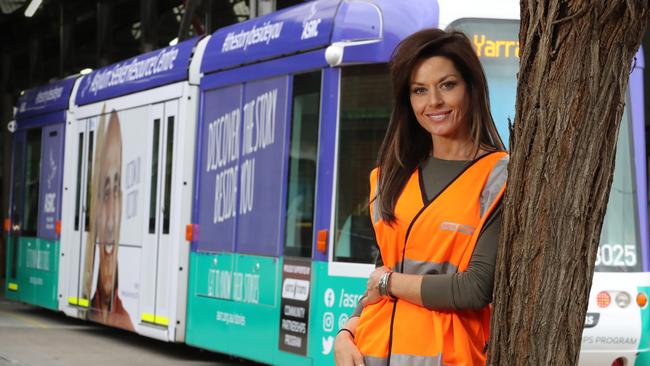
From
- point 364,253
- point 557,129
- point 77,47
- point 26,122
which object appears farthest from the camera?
point 77,47

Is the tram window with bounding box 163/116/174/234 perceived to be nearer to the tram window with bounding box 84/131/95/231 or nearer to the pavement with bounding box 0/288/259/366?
the pavement with bounding box 0/288/259/366

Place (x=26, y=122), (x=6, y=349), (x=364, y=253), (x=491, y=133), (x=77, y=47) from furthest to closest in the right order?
(x=77, y=47)
(x=26, y=122)
(x=6, y=349)
(x=364, y=253)
(x=491, y=133)

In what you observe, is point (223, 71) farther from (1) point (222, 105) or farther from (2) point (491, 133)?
(2) point (491, 133)

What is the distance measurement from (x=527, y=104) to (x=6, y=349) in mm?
10248

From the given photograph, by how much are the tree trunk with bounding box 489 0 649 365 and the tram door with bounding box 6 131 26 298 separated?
49.6ft

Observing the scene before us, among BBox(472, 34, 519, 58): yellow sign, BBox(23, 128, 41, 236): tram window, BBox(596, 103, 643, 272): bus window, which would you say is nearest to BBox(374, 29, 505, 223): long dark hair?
BBox(472, 34, 519, 58): yellow sign

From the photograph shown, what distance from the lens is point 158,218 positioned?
12133 mm

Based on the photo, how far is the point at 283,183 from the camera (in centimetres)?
969

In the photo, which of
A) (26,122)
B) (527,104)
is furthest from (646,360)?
(26,122)

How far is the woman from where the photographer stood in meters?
2.89

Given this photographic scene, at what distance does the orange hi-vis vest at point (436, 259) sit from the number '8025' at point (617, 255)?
5947mm

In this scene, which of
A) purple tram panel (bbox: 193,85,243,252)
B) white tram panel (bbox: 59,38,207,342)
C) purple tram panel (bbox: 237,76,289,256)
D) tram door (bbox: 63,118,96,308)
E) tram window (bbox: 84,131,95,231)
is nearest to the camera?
purple tram panel (bbox: 237,76,289,256)

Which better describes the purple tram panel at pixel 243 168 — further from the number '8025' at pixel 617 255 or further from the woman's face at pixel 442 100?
the woman's face at pixel 442 100

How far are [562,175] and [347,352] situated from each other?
683 millimetres
